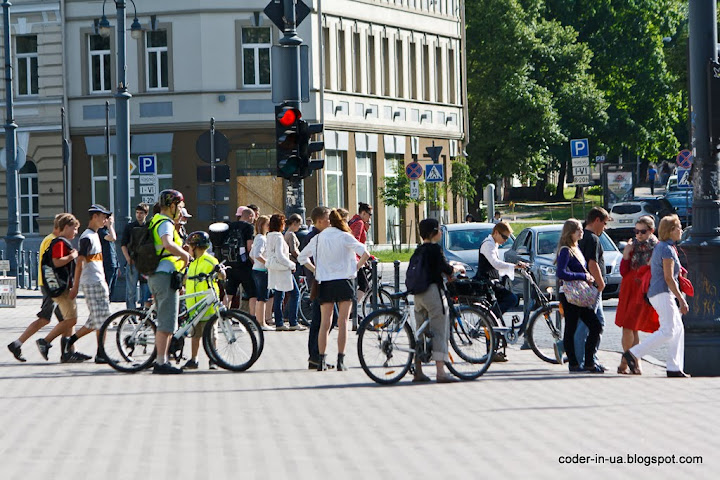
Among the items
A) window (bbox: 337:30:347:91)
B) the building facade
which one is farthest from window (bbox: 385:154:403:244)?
window (bbox: 337:30:347:91)

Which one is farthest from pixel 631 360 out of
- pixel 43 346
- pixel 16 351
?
pixel 16 351

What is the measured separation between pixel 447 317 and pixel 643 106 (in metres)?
62.0

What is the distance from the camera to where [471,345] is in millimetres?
14766

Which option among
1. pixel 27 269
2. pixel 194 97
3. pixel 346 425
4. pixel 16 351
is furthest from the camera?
pixel 194 97

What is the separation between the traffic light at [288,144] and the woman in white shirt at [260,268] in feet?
5.31

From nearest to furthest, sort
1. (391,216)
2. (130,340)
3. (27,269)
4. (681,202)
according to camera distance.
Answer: (130,340), (27,269), (391,216), (681,202)

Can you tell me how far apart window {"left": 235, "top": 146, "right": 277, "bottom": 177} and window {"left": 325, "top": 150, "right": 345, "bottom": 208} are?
2.74 meters

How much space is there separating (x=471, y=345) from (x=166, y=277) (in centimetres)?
308

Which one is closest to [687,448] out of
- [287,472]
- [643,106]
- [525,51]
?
[287,472]

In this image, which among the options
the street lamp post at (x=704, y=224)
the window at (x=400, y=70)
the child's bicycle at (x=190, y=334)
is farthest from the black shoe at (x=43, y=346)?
the window at (x=400, y=70)

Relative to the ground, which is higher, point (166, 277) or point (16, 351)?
point (166, 277)

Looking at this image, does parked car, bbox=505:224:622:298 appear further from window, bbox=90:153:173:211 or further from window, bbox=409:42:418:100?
window, bbox=409:42:418:100

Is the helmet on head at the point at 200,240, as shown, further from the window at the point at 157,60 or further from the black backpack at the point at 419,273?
the window at the point at 157,60

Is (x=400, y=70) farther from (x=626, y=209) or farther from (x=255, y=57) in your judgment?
(x=626, y=209)
